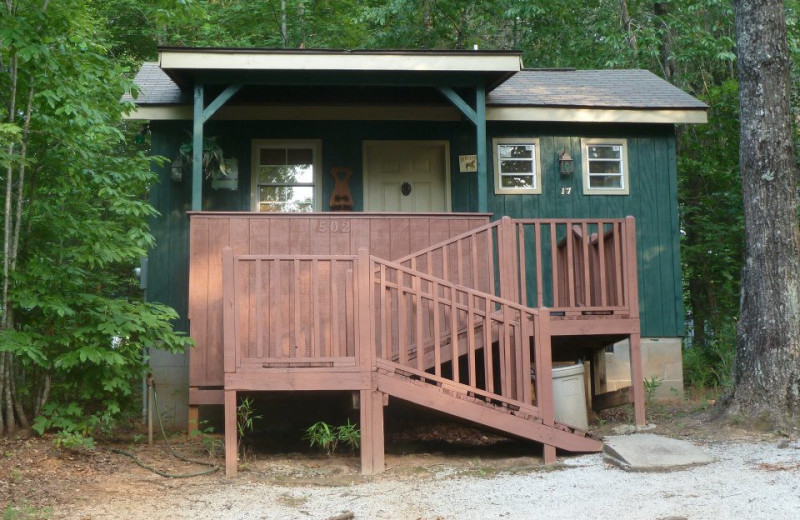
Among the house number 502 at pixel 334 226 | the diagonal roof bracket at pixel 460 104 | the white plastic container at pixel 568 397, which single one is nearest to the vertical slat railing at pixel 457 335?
the white plastic container at pixel 568 397

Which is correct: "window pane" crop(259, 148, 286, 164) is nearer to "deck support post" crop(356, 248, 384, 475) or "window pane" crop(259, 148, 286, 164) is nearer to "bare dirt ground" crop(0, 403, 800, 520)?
"bare dirt ground" crop(0, 403, 800, 520)

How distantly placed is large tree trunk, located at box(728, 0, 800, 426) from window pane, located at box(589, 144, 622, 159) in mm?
2557

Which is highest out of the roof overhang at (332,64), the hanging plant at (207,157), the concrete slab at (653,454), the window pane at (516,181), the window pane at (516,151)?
the roof overhang at (332,64)

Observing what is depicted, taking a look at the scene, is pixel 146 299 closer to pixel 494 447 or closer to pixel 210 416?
pixel 210 416

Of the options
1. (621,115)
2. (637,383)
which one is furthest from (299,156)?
(637,383)

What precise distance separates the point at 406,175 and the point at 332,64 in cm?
232

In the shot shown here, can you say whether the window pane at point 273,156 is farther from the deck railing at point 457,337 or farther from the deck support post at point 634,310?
the deck support post at point 634,310

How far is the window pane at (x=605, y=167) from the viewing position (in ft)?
34.7

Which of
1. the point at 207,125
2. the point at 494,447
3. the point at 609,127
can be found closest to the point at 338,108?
the point at 207,125

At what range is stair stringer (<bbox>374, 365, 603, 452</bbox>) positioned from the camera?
266 inches

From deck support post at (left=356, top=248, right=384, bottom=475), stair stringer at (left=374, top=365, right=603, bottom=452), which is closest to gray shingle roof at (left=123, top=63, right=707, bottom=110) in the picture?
deck support post at (left=356, top=248, right=384, bottom=475)

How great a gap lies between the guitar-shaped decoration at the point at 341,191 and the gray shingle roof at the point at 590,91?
77.1 inches

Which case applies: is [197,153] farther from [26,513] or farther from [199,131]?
[26,513]

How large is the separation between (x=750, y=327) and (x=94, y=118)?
19.9 ft
